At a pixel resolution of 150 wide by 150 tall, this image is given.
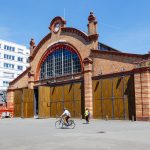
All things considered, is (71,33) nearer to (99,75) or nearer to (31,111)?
(99,75)

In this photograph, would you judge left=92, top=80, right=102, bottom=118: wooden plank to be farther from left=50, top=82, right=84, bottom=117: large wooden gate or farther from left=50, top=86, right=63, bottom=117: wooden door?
left=50, top=86, right=63, bottom=117: wooden door

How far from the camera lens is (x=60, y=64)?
40406mm

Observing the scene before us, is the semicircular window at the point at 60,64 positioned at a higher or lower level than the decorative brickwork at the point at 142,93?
higher

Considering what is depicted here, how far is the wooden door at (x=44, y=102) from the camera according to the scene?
40219 mm

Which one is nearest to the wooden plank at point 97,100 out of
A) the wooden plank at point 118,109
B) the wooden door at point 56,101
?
the wooden plank at point 118,109

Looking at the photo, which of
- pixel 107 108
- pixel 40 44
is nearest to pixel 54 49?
pixel 40 44

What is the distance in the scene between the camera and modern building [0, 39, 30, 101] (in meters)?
90.6

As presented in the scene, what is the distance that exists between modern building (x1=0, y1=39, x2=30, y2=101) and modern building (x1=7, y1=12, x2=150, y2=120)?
43330mm

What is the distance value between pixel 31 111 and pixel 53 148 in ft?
105

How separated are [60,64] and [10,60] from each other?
57672 millimetres

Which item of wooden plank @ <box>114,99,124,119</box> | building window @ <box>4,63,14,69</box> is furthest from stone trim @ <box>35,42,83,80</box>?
building window @ <box>4,63,14,69</box>

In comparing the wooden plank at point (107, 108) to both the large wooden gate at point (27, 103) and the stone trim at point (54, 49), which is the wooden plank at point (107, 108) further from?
the large wooden gate at point (27, 103)

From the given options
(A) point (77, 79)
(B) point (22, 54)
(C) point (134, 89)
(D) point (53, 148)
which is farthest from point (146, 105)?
(B) point (22, 54)

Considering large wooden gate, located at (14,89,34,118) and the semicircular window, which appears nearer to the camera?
the semicircular window
